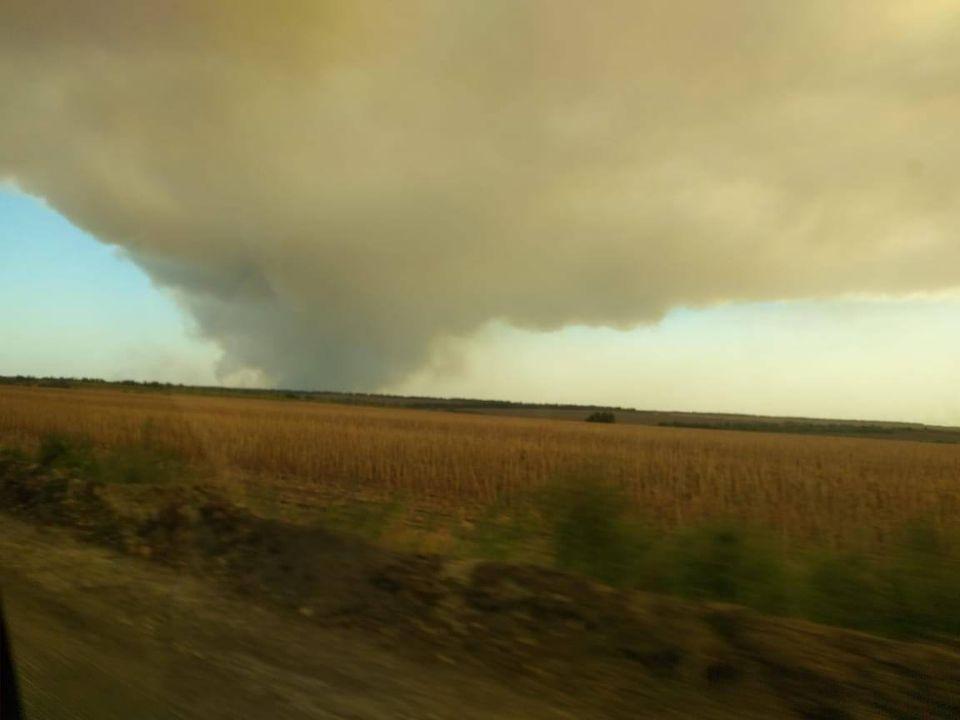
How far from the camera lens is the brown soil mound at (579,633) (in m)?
6.52

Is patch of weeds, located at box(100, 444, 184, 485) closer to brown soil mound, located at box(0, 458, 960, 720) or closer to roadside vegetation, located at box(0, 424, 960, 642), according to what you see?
roadside vegetation, located at box(0, 424, 960, 642)

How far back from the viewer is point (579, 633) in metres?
7.95

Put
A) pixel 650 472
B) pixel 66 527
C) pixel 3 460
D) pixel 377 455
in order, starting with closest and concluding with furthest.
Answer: pixel 66 527
pixel 3 460
pixel 650 472
pixel 377 455

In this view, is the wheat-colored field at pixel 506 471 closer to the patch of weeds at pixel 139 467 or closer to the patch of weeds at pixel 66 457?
the patch of weeds at pixel 139 467

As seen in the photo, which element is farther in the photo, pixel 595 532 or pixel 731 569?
pixel 595 532

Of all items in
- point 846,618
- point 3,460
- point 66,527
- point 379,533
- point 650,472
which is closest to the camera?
point 846,618

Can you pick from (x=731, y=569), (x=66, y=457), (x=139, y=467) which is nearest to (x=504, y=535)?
(x=731, y=569)

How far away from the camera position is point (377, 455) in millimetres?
32219

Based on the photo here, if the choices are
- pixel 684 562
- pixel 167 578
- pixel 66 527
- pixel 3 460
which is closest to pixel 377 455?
pixel 3 460

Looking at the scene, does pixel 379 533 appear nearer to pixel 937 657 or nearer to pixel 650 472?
pixel 937 657

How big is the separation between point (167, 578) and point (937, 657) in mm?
8171

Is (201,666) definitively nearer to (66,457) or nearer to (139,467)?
(139,467)

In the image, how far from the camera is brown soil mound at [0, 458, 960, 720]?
652 centimetres

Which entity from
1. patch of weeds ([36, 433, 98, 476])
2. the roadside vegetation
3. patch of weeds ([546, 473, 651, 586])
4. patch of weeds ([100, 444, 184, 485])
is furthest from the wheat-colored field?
patch of weeds ([546, 473, 651, 586])
